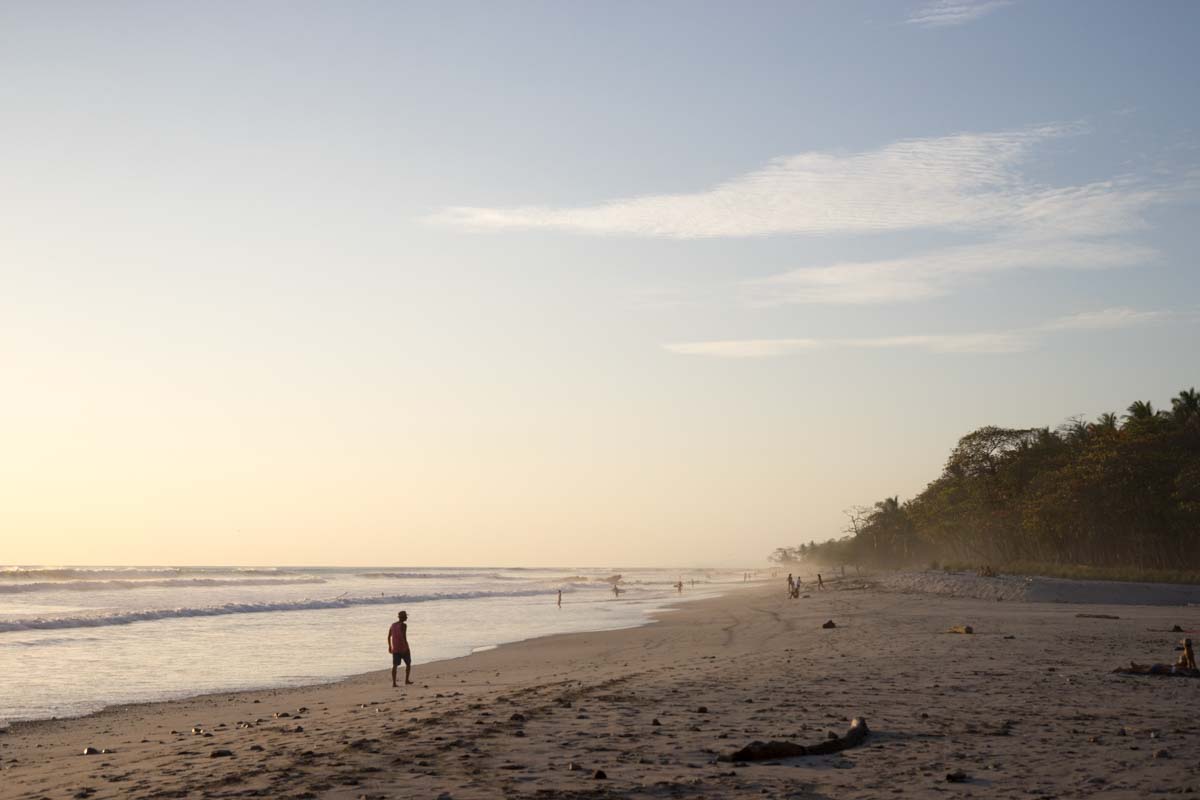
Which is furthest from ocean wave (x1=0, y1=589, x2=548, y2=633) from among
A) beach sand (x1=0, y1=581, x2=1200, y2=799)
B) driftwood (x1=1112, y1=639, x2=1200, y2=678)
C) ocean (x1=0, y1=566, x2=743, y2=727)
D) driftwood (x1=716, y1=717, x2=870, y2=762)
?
driftwood (x1=1112, y1=639, x2=1200, y2=678)

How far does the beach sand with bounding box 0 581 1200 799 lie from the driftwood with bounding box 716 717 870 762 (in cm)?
16

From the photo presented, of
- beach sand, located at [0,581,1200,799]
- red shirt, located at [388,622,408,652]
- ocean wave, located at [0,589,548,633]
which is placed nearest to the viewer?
beach sand, located at [0,581,1200,799]

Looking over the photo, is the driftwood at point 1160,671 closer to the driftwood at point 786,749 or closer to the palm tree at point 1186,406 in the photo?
the driftwood at point 786,749

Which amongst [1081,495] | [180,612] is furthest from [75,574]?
[1081,495]

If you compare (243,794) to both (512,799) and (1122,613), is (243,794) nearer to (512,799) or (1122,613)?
(512,799)

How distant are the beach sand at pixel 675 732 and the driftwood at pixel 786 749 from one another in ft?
0.54

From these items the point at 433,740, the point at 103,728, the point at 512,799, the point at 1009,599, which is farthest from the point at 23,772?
the point at 1009,599

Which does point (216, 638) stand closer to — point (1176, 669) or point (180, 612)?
point (180, 612)

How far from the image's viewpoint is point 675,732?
12586mm

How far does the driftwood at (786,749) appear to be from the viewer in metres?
10.8

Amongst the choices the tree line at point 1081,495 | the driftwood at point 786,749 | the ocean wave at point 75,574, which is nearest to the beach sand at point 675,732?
the driftwood at point 786,749

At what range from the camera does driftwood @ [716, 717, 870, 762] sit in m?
10.8

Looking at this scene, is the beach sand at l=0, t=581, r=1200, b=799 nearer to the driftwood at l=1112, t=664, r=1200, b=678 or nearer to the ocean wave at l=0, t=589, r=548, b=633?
the driftwood at l=1112, t=664, r=1200, b=678

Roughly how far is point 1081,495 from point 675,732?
198ft
